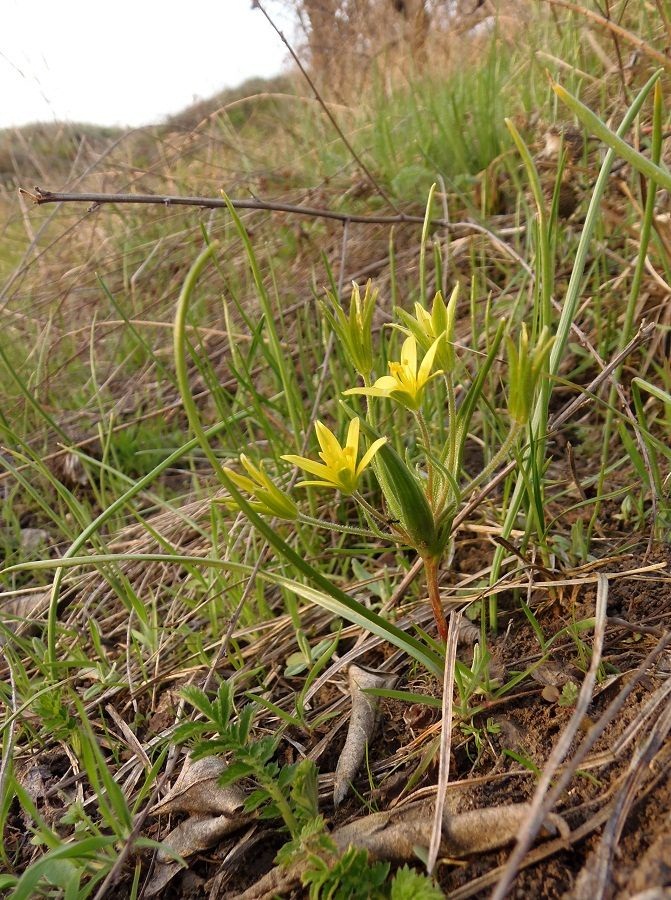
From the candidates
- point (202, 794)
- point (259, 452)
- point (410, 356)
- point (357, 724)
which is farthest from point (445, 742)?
point (259, 452)

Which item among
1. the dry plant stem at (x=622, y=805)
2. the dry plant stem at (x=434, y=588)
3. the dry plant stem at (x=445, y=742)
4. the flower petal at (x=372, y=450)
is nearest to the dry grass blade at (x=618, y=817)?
the dry plant stem at (x=622, y=805)

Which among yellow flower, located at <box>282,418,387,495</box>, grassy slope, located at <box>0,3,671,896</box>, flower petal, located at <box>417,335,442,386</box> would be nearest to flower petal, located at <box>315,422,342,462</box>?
yellow flower, located at <box>282,418,387,495</box>

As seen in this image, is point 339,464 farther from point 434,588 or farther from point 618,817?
point 618,817

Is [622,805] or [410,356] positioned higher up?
[410,356]

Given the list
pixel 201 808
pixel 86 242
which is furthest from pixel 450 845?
pixel 86 242

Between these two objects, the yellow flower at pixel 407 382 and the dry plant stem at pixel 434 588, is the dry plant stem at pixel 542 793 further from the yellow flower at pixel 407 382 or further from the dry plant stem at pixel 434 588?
the yellow flower at pixel 407 382

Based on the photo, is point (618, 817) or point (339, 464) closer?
point (618, 817)

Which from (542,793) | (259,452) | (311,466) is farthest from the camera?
(259,452)
